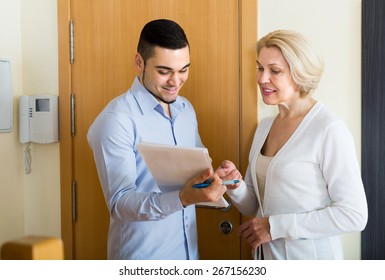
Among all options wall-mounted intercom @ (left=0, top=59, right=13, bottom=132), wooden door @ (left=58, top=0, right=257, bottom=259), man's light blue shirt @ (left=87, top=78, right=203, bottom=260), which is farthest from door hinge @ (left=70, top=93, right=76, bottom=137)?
man's light blue shirt @ (left=87, top=78, right=203, bottom=260)

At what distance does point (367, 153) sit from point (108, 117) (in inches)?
32.4

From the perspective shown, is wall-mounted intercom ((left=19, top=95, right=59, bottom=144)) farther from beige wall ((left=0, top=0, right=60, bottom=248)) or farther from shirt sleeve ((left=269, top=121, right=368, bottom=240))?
shirt sleeve ((left=269, top=121, right=368, bottom=240))

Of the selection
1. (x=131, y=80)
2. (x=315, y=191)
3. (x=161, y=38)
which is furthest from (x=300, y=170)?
(x=131, y=80)

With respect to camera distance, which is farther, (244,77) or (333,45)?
(244,77)

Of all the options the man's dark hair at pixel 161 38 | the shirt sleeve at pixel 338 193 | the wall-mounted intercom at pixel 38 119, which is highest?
the man's dark hair at pixel 161 38

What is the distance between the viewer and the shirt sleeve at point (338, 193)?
1.34 m

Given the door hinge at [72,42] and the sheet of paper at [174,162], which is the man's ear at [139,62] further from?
the door hinge at [72,42]

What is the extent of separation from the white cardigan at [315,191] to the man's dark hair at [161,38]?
0.45m

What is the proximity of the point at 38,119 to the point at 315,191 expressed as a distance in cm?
122

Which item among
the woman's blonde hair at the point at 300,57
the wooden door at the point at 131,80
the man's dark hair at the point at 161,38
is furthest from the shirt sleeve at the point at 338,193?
the man's dark hair at the point at 161,38

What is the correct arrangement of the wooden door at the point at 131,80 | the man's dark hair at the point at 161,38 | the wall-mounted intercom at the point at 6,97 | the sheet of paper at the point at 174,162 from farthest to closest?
the wall-mounted intercom at the point at 6,97 → the wooden door at the point at 131,80 → the man's dark hair at the point at 161,38 → the sheet of paper at the point at 174,162
